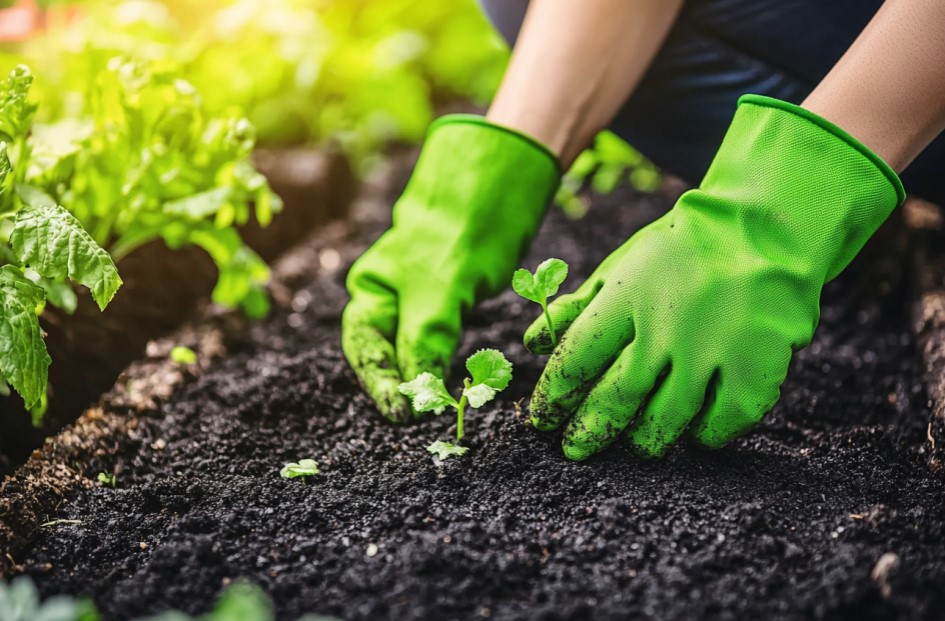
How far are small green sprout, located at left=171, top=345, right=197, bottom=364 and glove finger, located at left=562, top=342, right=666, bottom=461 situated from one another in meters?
0.94

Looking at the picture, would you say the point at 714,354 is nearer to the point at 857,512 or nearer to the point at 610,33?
the point at 857,512

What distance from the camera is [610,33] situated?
1.70 m

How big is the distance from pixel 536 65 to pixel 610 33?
6.8 inches

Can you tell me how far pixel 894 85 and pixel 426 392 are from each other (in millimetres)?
871

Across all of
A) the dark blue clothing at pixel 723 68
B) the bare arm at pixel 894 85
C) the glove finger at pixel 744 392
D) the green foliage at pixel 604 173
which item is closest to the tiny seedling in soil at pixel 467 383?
the glove finger at pixel 744 392

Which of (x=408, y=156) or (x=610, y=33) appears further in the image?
(x=408, y=156)

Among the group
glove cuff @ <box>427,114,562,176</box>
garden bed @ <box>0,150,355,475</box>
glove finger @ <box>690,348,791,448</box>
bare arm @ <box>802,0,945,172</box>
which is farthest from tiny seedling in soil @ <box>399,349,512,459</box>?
garden bed @ <box>0,150,355,475</box>

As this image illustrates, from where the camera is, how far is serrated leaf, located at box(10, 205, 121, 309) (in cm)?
125

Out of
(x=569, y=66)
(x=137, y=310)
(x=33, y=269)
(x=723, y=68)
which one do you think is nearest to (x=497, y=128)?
(x=569, y=66)

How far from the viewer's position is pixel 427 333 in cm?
153

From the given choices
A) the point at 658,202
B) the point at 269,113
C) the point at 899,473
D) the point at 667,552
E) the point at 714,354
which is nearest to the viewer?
the point at 667,552

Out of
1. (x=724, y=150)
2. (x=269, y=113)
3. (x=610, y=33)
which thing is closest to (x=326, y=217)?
(x=269, y=113)

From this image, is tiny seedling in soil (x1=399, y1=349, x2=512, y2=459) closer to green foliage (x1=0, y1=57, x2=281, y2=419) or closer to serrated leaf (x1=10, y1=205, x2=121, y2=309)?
serrated leaf (x1=10, y1=205, x2=121, y2=309)

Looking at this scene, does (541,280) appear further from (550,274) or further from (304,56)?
(304,56)
